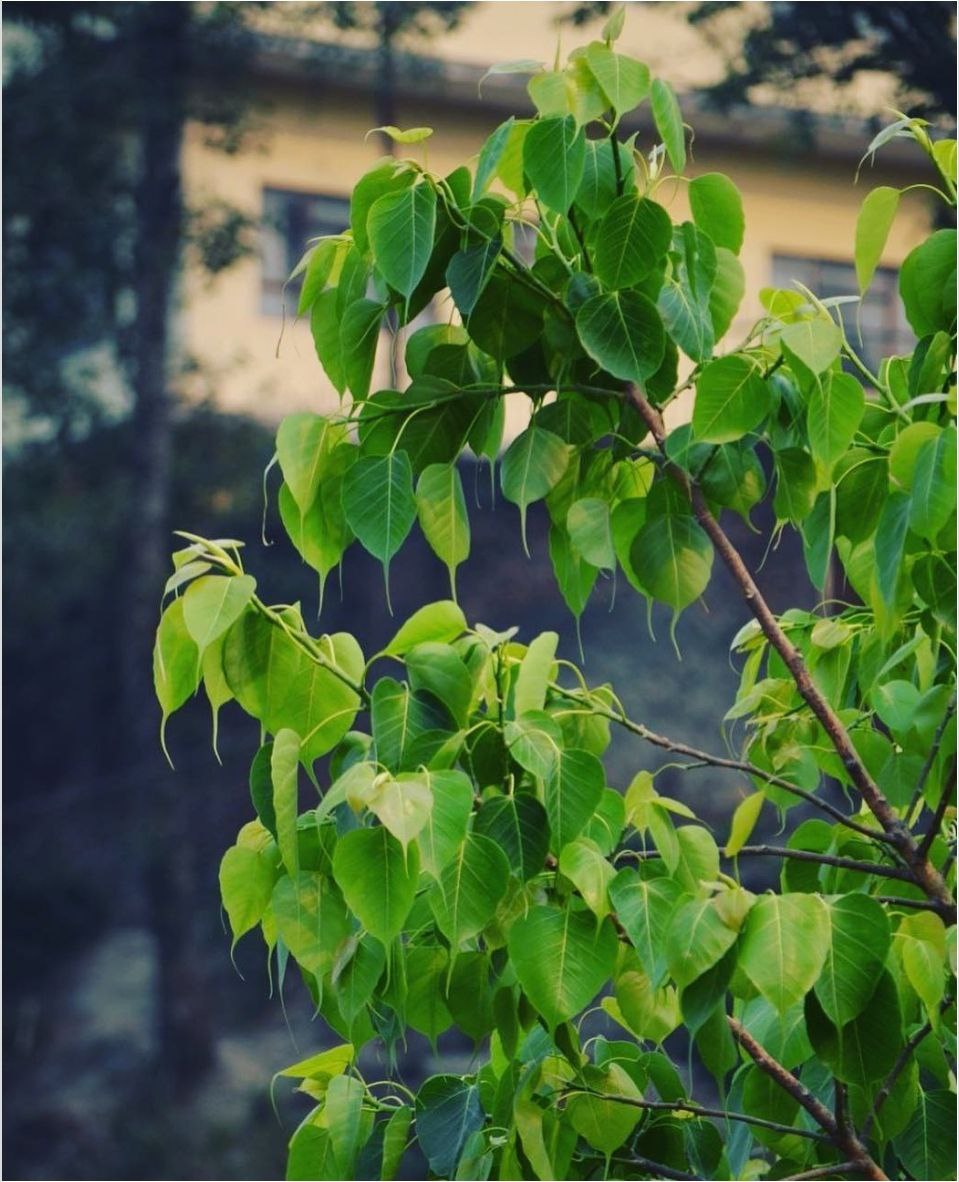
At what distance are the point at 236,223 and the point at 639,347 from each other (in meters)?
3.61

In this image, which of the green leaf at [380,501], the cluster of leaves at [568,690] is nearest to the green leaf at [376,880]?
the cluster of leaves at [568,690]

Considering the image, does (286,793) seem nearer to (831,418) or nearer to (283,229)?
(831,418)

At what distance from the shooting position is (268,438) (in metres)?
3.96

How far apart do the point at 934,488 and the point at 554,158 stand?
0.18 meters

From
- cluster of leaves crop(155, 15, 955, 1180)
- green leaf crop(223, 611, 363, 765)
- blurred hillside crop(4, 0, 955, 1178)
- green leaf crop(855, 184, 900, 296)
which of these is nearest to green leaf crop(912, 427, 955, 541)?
cluster of leaves crop(155, 15, 955, 1180)

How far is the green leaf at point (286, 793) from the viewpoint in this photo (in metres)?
0.52

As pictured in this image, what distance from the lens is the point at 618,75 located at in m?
0.54

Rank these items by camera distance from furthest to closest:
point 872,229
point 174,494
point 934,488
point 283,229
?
1. point 283,229
2. point 174,494
3. point 872,229
4. point 934,488

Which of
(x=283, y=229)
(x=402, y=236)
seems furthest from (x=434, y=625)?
(x=283, y=229)

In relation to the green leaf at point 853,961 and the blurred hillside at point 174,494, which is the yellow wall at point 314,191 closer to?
the blurred hillside at point 174,494

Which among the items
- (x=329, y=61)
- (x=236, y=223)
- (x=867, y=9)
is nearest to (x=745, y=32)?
(x=867, y=9)

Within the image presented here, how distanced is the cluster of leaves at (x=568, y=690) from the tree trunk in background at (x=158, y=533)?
3.24m

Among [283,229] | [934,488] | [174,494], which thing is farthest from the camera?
[283,229]

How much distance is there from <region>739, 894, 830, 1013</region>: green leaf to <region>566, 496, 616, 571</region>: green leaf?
154 millimetres
